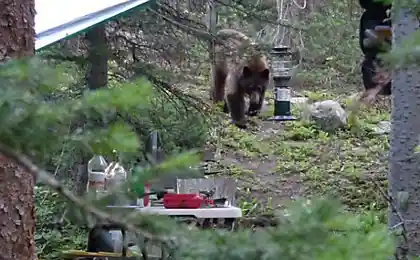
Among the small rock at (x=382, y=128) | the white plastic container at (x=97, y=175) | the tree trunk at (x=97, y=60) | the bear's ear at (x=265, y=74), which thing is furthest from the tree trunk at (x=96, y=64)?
the small rock at (x=382, y=128)

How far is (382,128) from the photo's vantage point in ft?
33.1

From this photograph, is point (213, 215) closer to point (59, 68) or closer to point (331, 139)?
point (59, 68)

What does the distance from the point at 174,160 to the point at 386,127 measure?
9382 mm

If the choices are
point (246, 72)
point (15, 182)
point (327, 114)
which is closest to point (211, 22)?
point (246, 72)

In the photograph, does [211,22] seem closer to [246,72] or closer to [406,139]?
[246,72]

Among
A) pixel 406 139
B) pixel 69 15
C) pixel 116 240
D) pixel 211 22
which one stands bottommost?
pixel 116 240

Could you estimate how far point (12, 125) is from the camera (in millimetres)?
877

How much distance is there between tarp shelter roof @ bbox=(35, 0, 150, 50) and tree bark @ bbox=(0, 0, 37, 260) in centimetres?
58

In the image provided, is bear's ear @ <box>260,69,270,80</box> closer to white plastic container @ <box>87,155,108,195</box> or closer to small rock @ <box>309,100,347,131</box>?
small rock @ <box>309,100,347,131</box>

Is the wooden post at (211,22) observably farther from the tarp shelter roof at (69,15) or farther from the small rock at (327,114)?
the small rock at (327,114)

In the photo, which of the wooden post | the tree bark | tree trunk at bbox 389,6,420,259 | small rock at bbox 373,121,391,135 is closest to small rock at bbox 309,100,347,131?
small rock at bbox 373,121,391,135

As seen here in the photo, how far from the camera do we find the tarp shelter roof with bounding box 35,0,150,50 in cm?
341

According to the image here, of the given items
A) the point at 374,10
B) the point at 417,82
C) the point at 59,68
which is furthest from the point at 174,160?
the point at 417,82

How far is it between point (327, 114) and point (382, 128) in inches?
30.2
